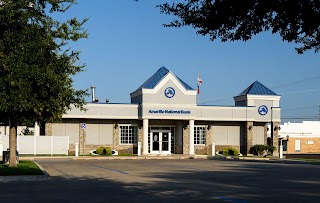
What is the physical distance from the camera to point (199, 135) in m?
44.8

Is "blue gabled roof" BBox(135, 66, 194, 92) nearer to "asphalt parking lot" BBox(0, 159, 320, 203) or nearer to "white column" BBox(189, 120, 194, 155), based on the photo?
"white column" BBox(189, 120, 194, 155)

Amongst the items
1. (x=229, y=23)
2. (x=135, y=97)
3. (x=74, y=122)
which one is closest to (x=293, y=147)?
(x=135, y=97)

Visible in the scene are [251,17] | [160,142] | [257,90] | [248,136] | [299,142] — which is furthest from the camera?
[299,142]

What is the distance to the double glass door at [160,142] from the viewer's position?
4369 centimetres

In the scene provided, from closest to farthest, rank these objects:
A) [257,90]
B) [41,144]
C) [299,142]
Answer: [41,144]
[257,90]
[299,142]

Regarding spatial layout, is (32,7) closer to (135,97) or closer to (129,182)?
(129,182)

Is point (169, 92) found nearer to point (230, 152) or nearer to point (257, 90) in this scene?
point (230, 152)

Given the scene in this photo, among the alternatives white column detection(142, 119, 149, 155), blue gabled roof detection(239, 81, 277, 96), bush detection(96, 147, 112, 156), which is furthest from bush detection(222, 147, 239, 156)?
bush detection(96, 147, 112, 156)

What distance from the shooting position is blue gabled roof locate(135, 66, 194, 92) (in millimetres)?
42406

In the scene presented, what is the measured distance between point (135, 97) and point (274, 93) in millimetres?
13185

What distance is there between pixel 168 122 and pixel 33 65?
980 inches

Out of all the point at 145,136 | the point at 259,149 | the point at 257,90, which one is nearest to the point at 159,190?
the point at 145,136

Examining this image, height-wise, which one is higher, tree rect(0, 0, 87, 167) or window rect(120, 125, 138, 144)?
tree rect(0, 0, 87, 167)

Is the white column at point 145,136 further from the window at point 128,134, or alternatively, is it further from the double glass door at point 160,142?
the double glass door at point 160,142
